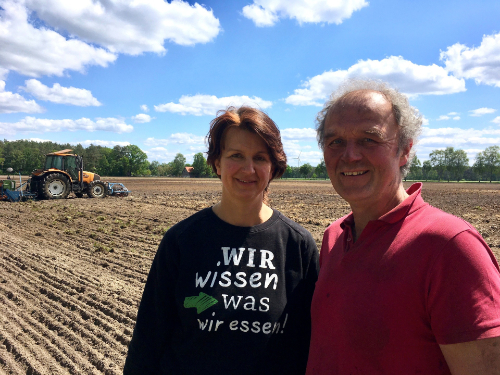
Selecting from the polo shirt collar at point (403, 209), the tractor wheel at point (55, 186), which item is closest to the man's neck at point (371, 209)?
the polo shirt collar at point (403, 209)

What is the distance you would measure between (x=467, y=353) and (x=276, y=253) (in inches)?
34.9

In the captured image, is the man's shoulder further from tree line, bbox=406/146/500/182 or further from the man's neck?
tree line, bbox=406/146/500/182

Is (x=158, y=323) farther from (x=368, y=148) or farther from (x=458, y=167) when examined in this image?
(x=458, y=167)

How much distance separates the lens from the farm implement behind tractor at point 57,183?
16750 millimetres

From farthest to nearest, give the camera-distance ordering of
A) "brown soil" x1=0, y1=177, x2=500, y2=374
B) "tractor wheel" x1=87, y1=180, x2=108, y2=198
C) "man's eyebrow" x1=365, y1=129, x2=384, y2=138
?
"tractor wheel" x1=87, y1=180, x2=108, y2=198, "brown soil" x1=0, y1=177, x2=500, y2=374, "man's eyebrow" x1=365, y1=129, x2=384, y2=138

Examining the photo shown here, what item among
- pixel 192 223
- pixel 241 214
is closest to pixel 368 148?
pixel 241 214

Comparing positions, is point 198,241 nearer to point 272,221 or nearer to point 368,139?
point 272,221

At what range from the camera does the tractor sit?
16922 millimetres

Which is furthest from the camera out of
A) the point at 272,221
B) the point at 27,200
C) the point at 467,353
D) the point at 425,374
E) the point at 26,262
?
the point at 27,200

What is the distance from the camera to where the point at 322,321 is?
159 centimetres

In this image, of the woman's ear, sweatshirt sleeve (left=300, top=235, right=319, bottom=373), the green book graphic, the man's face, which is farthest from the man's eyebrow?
the green book graphic

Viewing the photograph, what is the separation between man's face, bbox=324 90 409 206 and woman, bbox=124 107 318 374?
40 cm

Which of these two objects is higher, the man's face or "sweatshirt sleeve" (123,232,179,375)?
the man's face

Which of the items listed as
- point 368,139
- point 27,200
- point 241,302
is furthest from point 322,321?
point 27,200
